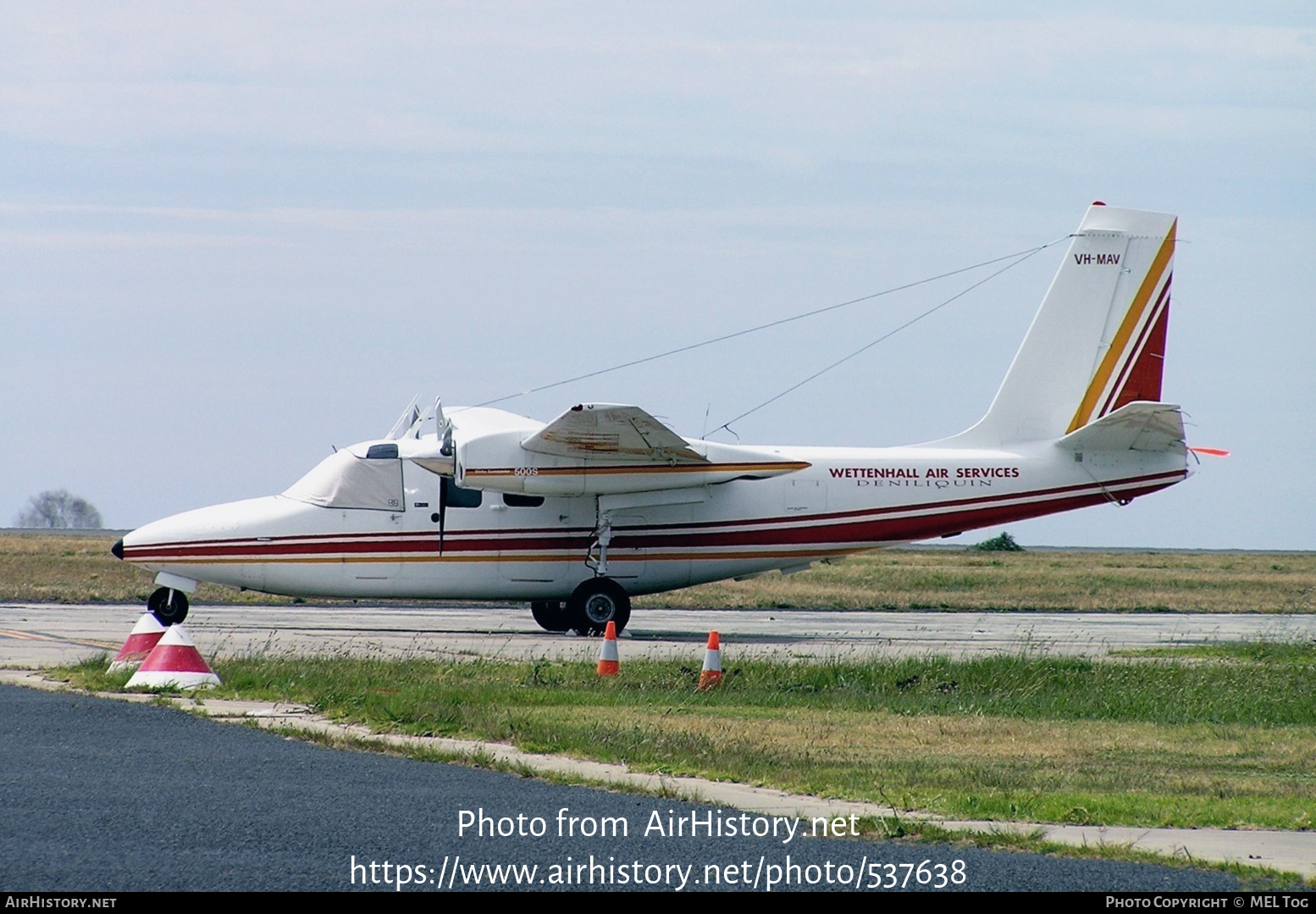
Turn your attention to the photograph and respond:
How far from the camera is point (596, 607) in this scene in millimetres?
20656

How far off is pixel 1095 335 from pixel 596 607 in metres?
8.77

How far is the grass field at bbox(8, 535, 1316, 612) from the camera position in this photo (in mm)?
29484

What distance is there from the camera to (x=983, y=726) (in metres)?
12.1

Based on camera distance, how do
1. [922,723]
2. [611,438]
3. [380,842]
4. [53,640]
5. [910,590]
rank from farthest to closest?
[910,590], [611,438], [53,640], [922,723], [380,842]

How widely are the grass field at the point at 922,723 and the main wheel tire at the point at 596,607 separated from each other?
4810 mm

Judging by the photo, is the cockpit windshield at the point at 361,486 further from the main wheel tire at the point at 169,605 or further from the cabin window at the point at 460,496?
the main wheel tire at the point at 169,605

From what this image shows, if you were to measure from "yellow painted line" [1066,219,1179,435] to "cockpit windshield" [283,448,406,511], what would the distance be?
10.3 meters

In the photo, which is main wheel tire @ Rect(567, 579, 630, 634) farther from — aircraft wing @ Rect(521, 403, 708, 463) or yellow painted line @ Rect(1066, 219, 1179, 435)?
yellow painted line @ Rect(1066, 219, 1179, 435)

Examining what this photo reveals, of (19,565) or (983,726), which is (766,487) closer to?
(983,726)

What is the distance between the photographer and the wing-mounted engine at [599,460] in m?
19.5

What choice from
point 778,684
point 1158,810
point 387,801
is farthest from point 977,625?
point 387,801

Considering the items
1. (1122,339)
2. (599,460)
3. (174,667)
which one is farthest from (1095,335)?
(174,667)

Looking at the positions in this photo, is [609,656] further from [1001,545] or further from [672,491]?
[1001,545]

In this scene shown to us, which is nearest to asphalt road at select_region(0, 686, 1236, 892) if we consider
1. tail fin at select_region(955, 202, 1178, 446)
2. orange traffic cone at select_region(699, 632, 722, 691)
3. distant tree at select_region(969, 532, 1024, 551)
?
orange traffic cone at select_region(699, 632, 722, 691)
